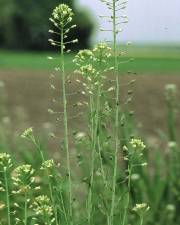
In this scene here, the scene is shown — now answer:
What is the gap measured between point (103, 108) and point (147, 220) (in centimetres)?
169

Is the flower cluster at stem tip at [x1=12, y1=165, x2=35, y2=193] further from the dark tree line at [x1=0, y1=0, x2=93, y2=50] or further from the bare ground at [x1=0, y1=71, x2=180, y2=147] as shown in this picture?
the dark tree line at [x1=0, y1=0, x2=93, y2=50]

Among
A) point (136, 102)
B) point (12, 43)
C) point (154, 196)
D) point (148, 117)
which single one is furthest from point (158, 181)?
point (12, 43)

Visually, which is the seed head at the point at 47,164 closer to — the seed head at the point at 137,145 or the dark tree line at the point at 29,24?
the seed head at the point at 137,145

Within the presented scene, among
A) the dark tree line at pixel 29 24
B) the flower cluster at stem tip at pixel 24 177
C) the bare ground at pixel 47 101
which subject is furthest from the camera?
the dark tree line at pixel 29 24

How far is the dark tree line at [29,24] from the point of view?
45.2m

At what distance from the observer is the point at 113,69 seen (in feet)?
7.09

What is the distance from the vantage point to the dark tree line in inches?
1780

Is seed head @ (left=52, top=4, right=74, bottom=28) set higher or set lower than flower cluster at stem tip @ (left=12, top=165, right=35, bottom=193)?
higher

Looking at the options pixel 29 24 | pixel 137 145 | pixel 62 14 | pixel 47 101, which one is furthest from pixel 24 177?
pixel 29 24

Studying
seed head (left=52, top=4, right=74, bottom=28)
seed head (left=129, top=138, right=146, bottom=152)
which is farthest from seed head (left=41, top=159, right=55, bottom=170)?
seed head (left=52, top=4, right=74, bottom=28)

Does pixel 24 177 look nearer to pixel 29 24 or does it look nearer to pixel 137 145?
pixel 137 145

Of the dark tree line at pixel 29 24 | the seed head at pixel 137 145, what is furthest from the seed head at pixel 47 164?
the dark tree line at pixel 29 24

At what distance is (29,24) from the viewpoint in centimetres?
4831

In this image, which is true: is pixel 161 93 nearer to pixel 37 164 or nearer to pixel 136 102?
pixel 136 102
